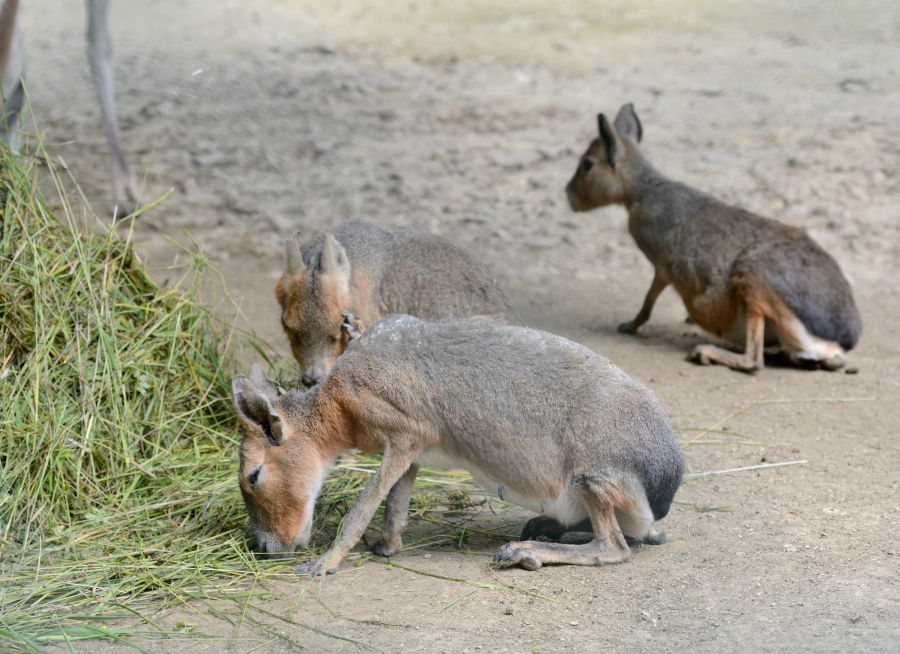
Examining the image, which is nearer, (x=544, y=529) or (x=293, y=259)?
(x=544, y=529)

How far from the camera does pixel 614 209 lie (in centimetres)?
1061

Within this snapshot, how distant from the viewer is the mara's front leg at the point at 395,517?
4789 mm

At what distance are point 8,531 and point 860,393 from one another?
187 inches

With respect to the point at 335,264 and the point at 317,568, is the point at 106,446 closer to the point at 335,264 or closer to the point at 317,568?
the point at 317,568

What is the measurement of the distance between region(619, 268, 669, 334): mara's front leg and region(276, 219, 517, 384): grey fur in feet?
6.88

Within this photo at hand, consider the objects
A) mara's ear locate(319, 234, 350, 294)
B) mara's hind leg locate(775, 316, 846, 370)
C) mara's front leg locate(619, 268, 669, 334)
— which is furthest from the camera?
mara's front leg locate(619, 268, 669, 334)

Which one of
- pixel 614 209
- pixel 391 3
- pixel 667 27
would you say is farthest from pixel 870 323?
pixel 391 3

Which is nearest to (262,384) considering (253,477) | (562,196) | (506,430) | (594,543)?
(253,477)

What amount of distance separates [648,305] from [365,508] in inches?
158

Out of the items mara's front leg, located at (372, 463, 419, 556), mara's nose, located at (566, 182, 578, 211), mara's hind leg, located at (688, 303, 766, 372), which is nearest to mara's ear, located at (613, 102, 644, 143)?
mara's nose, located at (566, 182, 578, 211)

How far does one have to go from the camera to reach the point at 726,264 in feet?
25.4

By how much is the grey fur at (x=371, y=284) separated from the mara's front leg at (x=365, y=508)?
1205mm

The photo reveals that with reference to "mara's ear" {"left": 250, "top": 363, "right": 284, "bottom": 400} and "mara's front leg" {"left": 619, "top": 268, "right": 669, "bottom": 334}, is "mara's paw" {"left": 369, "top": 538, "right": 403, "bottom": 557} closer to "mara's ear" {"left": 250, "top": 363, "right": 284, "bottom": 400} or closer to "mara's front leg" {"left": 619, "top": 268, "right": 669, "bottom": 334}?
"mara's ear" {"left": 250, "top": 363, "right": 284, "bottom": 400}

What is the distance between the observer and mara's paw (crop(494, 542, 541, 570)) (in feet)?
14.9
